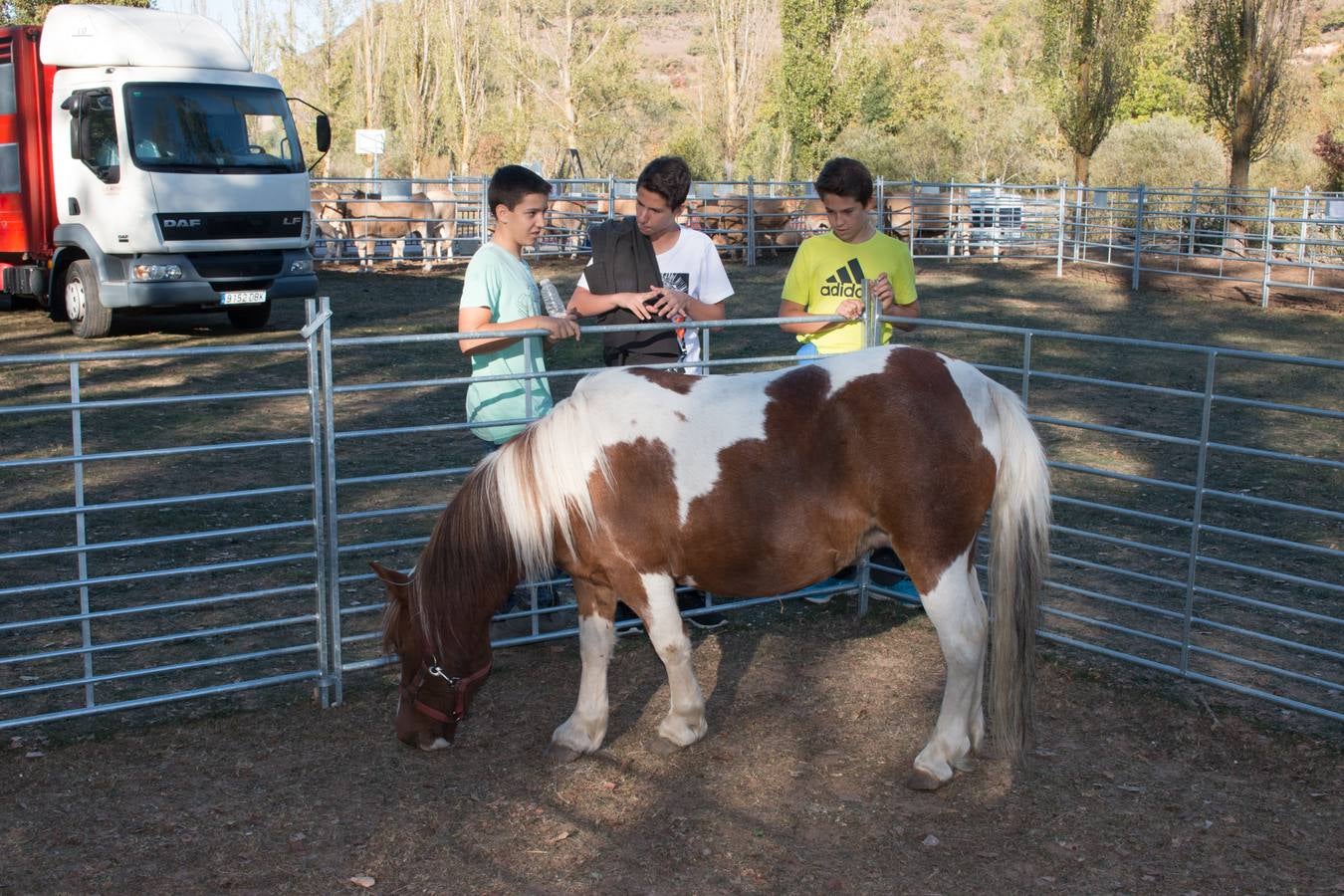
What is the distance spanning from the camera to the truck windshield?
11367 millimetres

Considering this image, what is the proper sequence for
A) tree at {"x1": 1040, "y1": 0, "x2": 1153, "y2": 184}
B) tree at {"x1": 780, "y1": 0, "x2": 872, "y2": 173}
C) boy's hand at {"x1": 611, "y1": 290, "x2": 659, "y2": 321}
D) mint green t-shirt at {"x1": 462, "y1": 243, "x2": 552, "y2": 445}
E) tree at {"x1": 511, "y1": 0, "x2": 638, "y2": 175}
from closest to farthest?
mint green t-shirt at {"x1": 462, "y1": 243, "x2": 552, "y2": 445}
boy's hand at {"x1": 611, "y1": 290, "x2": 659, "y2": 321}
tree at {"x1": 1040, "y1": 0, "x2": 1153, "y2": 184}
tree at {"x1": 780, "y1": 0, "x2": 872, "y2": 173}
tree at {"x1": 511, "y1": 0, "x2": 638, "y2": 175}

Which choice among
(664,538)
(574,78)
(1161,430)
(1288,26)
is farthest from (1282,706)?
(574,78)

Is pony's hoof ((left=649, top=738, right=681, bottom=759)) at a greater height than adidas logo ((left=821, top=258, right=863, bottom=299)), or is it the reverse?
adidas logo ((left=821, top=258, right=863, bottom=299))

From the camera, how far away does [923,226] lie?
20.6m

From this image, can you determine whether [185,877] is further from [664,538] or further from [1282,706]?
[1282,706]

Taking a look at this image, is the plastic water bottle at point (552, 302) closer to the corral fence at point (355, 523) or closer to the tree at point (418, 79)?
the corral fence at point (355, 523)

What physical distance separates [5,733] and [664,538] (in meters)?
2.29

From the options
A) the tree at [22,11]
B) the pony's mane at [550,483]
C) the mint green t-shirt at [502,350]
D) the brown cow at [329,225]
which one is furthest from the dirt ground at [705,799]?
the tree at [22,11]

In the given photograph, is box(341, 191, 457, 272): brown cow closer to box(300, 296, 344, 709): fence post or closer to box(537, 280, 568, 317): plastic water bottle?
box(537, 280, 568, 317): plastic water bottle

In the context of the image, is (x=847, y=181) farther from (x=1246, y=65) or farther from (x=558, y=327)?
(x=1246, y=65)

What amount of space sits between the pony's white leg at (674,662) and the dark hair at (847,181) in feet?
5.61

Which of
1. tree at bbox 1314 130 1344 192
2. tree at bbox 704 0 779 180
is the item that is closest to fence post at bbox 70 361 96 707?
tree at bbox 704 0 779 180

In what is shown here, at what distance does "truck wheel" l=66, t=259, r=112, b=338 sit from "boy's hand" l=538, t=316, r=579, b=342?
369 inches

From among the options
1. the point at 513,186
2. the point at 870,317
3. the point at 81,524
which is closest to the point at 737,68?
the point at 870,317
